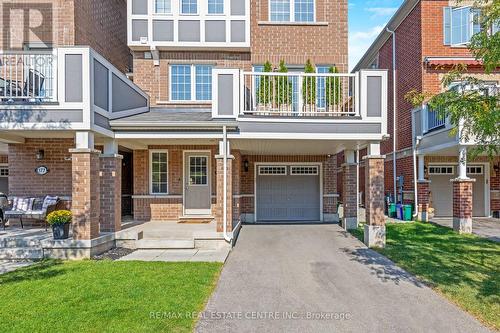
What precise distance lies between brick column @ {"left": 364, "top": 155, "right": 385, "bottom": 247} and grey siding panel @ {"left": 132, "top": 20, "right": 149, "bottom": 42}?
9388 mm

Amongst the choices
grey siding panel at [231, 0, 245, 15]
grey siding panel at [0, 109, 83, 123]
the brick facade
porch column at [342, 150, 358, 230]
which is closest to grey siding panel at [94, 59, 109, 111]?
grey siding panel at [0, 109, 83, 123]

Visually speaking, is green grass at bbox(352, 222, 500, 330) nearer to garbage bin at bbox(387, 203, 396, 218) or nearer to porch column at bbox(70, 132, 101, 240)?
garbage bin at bbox(387, 203, 396, 218)

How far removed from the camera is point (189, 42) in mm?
12203

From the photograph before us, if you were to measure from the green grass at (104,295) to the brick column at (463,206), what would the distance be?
8743 millimetres

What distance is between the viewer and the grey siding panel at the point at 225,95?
852 centimetres

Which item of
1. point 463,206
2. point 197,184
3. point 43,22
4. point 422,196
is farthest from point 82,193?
point 422,196

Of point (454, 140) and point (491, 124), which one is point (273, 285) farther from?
point (454, 140)

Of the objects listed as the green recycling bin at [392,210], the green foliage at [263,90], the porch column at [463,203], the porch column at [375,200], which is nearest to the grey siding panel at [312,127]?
the porch column at [375,200]

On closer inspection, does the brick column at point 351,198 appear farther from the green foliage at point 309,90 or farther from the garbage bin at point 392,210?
the garbage bin at point 392,210

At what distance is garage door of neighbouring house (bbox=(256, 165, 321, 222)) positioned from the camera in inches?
508

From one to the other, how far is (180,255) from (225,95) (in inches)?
166

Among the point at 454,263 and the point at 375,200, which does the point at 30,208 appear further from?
the point at 454,263

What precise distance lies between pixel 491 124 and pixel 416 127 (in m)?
10.2

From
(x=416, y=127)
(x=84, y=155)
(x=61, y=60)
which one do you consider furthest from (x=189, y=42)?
(x=416, y=127)
